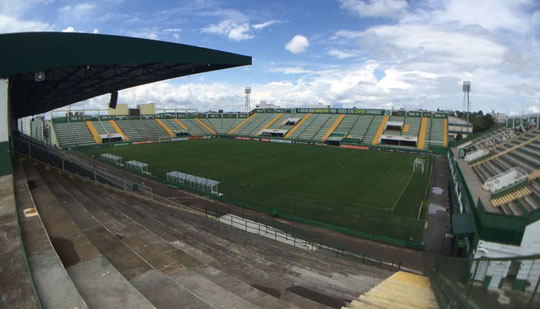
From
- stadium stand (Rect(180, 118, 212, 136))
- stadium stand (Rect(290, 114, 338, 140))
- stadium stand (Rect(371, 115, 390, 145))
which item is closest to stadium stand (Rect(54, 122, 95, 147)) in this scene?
stadium stand (Rect(180, 118, 212, 136))

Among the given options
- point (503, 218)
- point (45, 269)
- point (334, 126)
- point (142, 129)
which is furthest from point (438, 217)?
point (142, 129)

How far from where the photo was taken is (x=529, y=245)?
41.1ft

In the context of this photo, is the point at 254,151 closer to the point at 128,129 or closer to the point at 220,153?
the point at 220,153

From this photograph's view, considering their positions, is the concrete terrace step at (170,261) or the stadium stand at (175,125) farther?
the stadium stand at (175,125)

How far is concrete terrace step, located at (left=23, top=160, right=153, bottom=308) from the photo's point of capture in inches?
239

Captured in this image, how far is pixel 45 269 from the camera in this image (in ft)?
21.5

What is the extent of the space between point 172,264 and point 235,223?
11.7 meters

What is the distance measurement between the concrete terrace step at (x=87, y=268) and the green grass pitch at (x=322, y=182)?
15619 mm

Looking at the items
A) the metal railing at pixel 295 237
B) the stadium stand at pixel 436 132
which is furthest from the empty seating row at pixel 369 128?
the metal railing at pixel 295 237

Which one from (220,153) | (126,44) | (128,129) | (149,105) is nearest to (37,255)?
(126,44)

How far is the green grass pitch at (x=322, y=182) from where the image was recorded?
22.0 metres

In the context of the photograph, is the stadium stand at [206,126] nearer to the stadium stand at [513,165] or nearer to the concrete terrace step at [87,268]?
the stadium stand at [513,165]

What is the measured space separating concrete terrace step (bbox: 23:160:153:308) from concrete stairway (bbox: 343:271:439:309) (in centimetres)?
526

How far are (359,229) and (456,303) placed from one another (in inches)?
564
